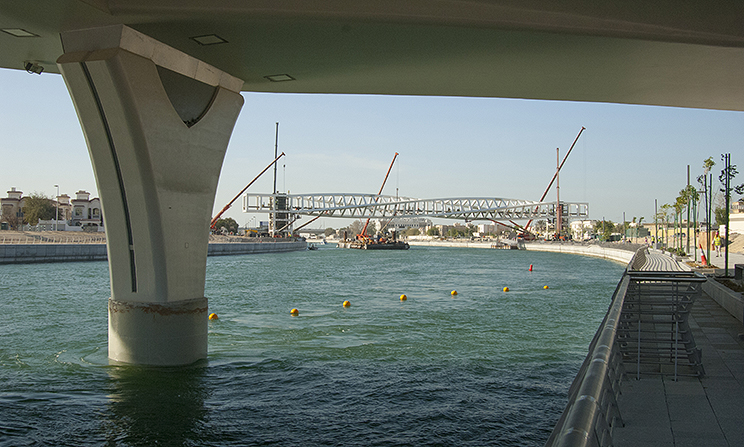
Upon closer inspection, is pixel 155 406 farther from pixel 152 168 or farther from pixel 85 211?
pixel 85 211

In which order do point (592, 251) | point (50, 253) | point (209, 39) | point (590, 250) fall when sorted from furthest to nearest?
point (590, 250)
point (592, 251)
point (50, 253)
point (209, 39)

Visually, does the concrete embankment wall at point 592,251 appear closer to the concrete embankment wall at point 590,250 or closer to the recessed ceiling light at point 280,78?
the concrete embankment wall at point 590,250

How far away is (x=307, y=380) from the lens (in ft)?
37.1

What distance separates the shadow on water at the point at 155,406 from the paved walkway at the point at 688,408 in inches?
221

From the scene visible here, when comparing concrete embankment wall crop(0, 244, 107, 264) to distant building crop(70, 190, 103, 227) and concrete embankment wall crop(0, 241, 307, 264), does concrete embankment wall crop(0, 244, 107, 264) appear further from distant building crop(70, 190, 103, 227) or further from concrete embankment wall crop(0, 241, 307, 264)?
distant building crop(70, 190, 103, 227)

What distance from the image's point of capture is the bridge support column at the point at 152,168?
373 inches

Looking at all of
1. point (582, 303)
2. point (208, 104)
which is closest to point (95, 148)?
point (208, 104)

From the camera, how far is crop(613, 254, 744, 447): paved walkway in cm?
520

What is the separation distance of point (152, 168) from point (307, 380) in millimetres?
4887

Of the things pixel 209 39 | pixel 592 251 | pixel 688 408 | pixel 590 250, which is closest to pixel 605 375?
pixel 688 408

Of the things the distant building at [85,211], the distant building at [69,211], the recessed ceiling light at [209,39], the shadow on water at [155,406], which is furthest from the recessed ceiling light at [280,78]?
the distant building at [85,211]

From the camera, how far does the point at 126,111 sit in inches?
378

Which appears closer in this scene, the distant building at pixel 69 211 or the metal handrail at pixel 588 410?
the metal handrail at pixel 588 410

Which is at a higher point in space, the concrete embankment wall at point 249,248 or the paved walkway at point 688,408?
the paved walkway at point 688,408
